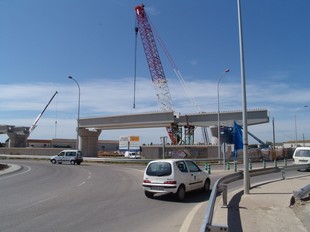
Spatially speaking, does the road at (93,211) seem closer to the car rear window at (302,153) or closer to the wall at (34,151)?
the car rear window at (302,153)

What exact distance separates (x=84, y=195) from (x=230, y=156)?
3772 centimetres

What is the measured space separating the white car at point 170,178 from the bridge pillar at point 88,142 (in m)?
53.9

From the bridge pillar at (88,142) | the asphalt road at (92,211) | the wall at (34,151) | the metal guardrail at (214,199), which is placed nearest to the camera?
the metal guardrail at (214,199)

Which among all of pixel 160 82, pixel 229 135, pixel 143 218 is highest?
pixel 160 82

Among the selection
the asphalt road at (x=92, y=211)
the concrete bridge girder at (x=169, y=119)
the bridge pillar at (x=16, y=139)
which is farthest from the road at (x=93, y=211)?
the bridge pillar at (x=16, y=139)

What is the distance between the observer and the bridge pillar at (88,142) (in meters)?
66.6

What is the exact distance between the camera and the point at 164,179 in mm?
13242

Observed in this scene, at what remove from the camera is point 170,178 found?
1312 centimetres

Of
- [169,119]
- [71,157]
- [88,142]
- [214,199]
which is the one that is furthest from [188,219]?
[88,142]

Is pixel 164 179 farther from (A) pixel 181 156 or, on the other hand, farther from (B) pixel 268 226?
(A) pixel 181 156

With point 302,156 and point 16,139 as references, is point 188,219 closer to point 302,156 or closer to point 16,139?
point 302,156

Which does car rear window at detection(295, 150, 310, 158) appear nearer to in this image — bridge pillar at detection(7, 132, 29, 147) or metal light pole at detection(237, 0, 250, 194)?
metal light pole at detection(237, 0, 250, 194)

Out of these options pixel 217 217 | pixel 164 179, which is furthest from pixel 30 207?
pixel 217 217

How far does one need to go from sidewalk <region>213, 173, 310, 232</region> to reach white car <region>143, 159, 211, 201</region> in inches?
71.1
